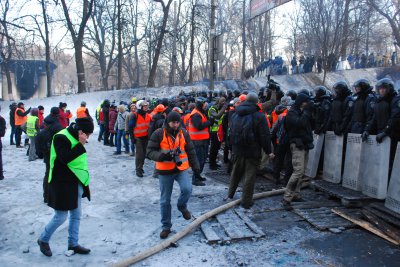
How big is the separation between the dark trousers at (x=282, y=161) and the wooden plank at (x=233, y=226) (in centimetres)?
175

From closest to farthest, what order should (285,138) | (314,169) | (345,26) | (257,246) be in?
(257,246) → (285,138) → (314,169) → (345,26)

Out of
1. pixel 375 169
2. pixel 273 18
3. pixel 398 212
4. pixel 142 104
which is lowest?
pixel 398 212

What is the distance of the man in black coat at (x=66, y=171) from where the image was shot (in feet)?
15.5

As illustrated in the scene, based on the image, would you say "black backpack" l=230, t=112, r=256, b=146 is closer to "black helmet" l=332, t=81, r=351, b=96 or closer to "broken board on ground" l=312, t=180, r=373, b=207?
"broken board on ground" l=312, t=180, r=373, b=207

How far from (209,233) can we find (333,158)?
3.32 meters

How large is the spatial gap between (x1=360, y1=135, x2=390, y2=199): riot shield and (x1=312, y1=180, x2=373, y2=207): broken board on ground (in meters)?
0.16

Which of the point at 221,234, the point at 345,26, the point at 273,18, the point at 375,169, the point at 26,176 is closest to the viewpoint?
the point at 221,234

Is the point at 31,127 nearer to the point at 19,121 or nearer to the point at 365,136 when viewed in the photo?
the point at 19,121

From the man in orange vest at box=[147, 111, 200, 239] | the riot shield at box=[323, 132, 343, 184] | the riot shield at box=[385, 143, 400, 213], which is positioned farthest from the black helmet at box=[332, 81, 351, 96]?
the man in orange vest at box=[147, 111, 200, 239]

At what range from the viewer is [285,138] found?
7387 millimetres

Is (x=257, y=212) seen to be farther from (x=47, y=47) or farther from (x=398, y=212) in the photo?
(x=47, y=47)

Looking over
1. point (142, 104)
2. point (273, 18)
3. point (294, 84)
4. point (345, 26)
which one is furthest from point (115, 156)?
point (273, 18)

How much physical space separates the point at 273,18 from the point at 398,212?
3978cm

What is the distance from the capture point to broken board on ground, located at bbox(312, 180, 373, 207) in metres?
6.25
